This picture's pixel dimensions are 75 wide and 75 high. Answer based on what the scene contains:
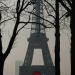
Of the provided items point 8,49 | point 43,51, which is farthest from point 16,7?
point 43,51

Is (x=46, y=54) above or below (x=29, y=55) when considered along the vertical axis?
above

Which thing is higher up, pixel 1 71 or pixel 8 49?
pixel 8 49

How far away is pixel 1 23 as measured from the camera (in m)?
17.5

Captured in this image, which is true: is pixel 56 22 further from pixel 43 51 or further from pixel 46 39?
pixel 43 51

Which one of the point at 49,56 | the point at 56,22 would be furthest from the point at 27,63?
the point at 56,22

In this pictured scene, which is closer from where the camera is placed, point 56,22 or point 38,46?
point 56,22

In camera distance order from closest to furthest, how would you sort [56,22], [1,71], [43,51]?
[1,71]
[56,22]
[43,51]

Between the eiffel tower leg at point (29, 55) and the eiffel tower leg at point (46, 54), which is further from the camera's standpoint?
the eiffel tower leg at point (46, 54)

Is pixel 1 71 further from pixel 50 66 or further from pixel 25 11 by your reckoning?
pixel 50 66

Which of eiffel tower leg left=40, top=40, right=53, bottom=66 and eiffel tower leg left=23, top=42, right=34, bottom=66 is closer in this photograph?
eiffel tower leg left=23, top=42, right=34, bottom=66

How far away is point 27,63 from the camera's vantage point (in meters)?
110

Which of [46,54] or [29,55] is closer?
[29,55]
